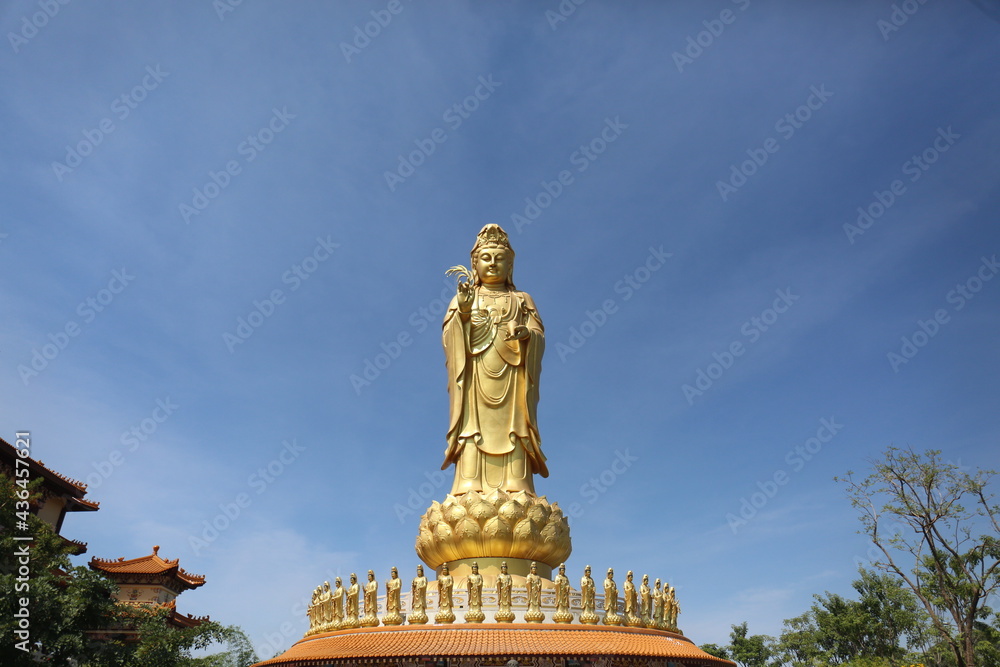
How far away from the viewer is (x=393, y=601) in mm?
11219

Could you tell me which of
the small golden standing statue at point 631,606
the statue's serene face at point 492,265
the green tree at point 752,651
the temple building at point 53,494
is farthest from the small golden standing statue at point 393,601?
the green tree at point 752,651

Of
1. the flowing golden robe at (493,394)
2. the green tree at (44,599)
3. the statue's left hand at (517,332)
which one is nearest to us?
the green tree at (44,599)

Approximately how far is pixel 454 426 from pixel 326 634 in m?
4.47

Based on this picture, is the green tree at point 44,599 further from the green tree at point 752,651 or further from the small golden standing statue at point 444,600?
the green tree at point 752,651

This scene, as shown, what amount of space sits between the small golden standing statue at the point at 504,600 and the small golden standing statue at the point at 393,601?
1.48 m

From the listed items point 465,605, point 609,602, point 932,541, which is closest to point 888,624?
point 932,541

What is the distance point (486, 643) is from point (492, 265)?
7899mm

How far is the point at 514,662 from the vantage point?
1017 centimetres

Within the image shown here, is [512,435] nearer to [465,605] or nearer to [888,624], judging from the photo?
[465,605]

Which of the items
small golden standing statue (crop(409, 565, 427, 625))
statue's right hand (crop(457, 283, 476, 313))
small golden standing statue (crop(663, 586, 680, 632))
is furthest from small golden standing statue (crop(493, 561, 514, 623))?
statue's right hand (crop(457, 283, 476, 313))

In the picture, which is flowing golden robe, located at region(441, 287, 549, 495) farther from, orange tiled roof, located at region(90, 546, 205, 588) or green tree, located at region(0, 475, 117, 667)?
orange tiled roof, located at region(90, 546, 205, 588)

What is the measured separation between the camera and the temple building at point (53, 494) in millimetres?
17562

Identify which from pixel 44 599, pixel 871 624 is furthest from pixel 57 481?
pixel 871 624

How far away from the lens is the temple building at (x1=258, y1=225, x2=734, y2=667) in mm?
10359
